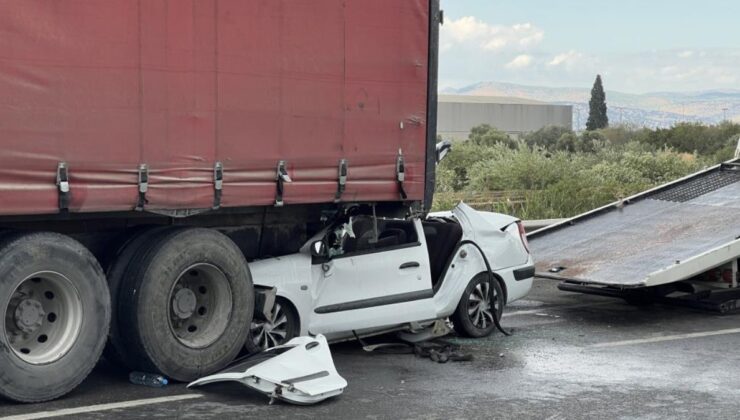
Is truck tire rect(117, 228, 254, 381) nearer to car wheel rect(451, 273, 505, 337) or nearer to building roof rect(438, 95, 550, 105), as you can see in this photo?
car wheel rect(451, 273, 505, 337)

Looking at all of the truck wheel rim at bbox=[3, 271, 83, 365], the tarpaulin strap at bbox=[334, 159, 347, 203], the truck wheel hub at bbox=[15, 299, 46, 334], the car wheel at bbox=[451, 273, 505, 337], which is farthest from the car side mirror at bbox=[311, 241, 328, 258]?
the truck wheel hub at bbox=[15, 299, 46, 334]

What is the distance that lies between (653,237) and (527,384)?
4.72 metres

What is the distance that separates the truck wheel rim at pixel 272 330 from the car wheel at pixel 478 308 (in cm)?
199

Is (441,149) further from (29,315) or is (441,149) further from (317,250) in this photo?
(29,315)

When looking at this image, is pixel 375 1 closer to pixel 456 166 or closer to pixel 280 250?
pixel 280 250

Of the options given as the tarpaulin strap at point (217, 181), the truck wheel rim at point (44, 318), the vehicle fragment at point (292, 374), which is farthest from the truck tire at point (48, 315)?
the tarpaulin strap at point (217, 181)

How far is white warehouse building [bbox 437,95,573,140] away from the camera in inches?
3474

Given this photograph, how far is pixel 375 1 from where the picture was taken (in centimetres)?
999

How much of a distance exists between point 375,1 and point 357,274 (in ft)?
7.80

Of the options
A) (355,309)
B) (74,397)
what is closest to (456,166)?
(355,309)

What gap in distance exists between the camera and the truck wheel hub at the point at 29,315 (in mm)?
7969

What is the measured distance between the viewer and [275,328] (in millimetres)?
9680

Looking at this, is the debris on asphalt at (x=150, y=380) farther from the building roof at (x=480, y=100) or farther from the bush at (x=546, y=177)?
the building roof at (x=480, y=100)

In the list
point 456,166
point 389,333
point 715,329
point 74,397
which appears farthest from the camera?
point 456,166
